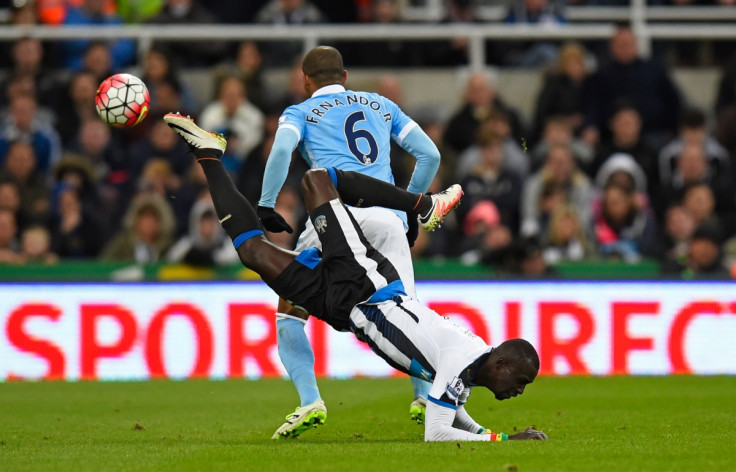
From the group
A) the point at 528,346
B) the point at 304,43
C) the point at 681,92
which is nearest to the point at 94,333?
the point at 304,43

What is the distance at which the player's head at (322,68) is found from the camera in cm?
891

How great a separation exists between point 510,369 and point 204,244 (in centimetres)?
695

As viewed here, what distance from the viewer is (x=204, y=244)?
1406cm

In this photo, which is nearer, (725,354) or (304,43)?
(725,354)

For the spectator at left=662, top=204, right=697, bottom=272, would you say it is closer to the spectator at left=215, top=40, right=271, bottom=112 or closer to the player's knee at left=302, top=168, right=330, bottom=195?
the spectator at left=215, top=40, right=271, bottom=112

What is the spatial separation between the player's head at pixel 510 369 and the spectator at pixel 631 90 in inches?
349

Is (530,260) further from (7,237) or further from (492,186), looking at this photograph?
(7,237)

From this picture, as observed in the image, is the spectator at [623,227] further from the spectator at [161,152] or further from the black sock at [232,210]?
the black sock at [232,210]

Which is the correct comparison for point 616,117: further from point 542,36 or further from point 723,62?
point 723,62

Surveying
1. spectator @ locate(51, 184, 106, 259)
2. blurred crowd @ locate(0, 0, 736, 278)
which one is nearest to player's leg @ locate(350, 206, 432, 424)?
blurred crowd @ locate(0, 0, 736, 278)

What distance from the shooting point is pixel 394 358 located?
8.04 meters

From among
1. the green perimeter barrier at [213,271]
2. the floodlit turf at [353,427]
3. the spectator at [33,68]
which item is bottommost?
the floodlit turf at [353,427]

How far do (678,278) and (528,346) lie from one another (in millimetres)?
6050

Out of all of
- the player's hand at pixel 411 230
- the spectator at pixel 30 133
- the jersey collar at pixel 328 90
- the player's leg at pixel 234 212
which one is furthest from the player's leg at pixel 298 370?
the spectator at pixel 30 133
